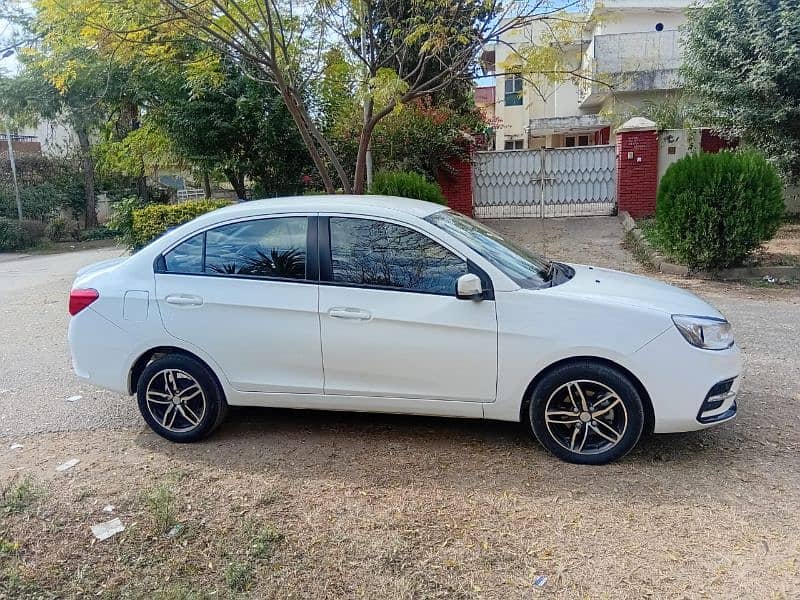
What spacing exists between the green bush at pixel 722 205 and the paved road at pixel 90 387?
2.03 ft

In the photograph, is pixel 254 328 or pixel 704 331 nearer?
pixel 704 331

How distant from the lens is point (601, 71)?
1780 cm

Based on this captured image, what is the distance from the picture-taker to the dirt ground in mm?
2805

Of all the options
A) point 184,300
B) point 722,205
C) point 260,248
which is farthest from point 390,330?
point 722,205

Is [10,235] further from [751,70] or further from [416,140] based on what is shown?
[751,70]

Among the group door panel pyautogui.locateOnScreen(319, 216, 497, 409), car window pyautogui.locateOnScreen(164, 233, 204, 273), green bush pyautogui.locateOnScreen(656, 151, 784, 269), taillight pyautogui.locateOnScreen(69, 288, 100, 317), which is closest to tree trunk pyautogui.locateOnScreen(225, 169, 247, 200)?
green bush pyautogui.locateOnScreen(656, 151, 784, 269)

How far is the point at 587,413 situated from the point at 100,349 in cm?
335

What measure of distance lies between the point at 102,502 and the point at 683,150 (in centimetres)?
1525

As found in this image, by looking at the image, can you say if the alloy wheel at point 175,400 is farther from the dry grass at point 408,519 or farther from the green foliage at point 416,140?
the green foliage at point 416,140

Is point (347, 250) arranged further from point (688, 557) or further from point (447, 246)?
point (688, 557)

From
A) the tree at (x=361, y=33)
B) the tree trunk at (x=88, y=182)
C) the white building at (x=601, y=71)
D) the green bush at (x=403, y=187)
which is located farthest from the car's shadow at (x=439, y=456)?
the tree trunk at (x=88, y=182)

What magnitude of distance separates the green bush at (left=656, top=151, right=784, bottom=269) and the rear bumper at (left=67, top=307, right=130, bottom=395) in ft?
27.0

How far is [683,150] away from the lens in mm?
15055

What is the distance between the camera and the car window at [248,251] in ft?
13.5
